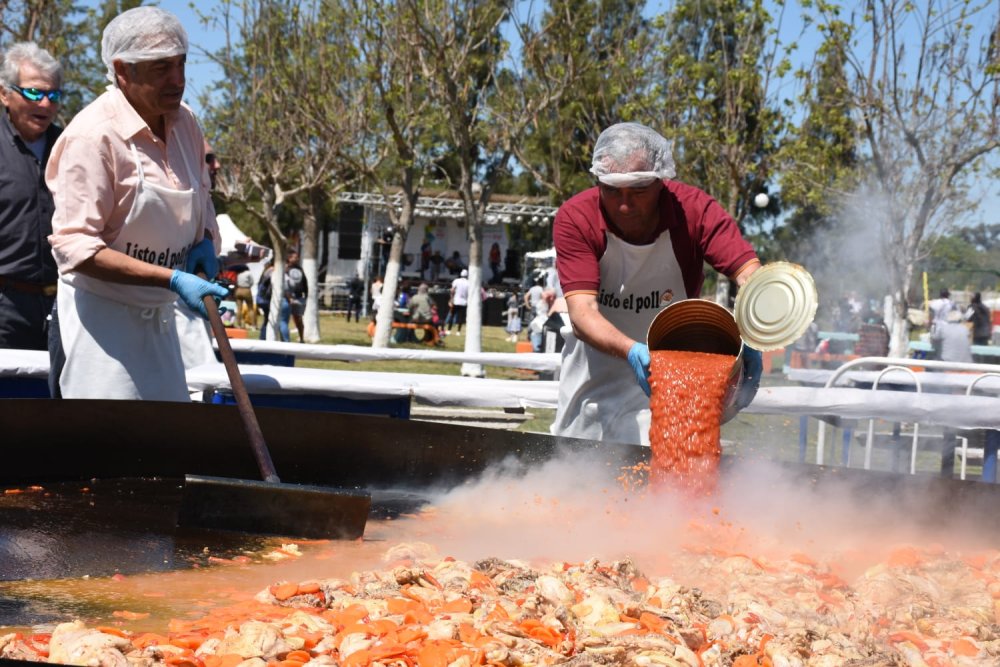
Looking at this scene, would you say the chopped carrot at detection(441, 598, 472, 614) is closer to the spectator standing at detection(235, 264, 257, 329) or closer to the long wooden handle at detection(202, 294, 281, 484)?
the long wooden handle at detection(202, 294, 281, 484)

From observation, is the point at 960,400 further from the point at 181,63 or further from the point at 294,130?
the point at 294,130

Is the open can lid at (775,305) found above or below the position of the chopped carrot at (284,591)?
above

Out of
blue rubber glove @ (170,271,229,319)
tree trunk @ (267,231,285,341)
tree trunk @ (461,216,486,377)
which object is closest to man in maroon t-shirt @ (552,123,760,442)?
blue rubber glove @ (170,271,229,319)

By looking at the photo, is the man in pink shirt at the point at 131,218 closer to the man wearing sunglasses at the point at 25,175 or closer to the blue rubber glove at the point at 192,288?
the blue rubber glove at the point at 192,288

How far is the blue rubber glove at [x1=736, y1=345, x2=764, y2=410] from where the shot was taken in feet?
11.6

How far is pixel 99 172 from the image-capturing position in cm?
320

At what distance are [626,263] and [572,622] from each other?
2.08 meters

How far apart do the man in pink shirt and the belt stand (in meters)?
0.92

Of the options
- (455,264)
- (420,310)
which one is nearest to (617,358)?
(420,310)

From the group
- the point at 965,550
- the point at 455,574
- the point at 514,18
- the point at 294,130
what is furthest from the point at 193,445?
the point at 294,130

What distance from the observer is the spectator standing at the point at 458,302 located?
92.5ft

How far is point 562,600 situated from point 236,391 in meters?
1.44

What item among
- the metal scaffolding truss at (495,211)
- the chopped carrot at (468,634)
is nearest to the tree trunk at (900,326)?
the chopped carrot at (468,634)

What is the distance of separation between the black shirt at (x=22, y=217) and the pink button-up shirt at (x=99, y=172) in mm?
947
